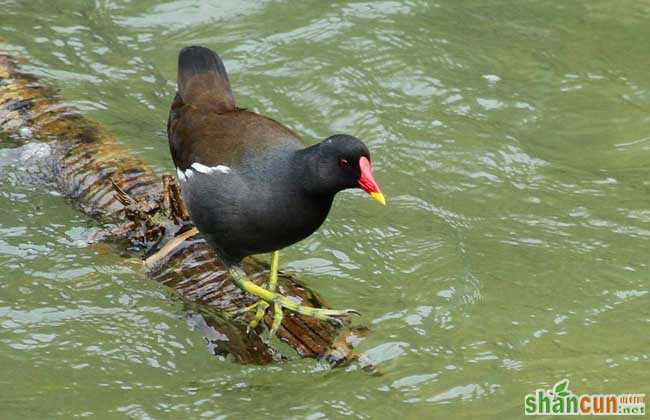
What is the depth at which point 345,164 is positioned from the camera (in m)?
4.49

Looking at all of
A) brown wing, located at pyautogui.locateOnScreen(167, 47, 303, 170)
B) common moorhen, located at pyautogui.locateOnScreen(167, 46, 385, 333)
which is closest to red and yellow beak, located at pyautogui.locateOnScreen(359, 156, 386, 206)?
common moorhen, located at pyautogui.locateOnScreen(167, 46, 385, 333)

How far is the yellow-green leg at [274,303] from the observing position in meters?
4.73

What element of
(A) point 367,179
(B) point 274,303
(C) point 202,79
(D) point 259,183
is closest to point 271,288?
(B) point 274,303

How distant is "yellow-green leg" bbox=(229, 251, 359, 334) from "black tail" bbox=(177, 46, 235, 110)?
934mm

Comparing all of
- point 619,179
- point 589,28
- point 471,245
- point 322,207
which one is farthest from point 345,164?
point 589,28

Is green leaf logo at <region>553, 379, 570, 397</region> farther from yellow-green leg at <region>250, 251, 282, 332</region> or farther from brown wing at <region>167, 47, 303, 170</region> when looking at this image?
brown wing at <region>167, 47, 303, 170</region>

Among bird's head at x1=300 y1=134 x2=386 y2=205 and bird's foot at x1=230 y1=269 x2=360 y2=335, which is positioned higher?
bird's head at x1=300 y1=134 x2=386 y2=205

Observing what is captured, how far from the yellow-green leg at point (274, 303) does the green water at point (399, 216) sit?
0.21 metres

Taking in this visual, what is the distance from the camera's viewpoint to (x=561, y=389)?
15.1 feet

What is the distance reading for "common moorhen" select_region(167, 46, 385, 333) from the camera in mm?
4535

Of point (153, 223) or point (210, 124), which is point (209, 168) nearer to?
point (210, 124)

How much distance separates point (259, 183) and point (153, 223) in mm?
741

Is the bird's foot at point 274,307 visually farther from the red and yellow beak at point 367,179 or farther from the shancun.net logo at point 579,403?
the shancun.net logo at point 579,403

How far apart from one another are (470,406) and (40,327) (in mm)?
2004
